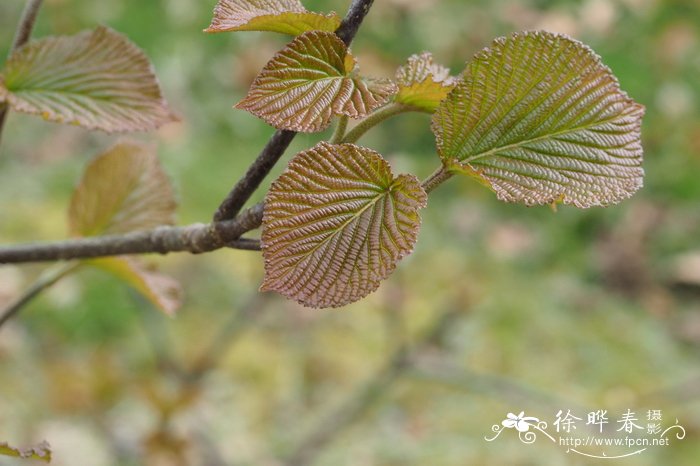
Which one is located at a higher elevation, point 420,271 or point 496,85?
point 420,271

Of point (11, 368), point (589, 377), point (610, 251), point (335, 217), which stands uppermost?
point (610, 251)

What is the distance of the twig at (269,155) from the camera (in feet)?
0.73

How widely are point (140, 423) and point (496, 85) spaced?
1.06m

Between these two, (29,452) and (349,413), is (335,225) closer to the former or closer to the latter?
(29,452)

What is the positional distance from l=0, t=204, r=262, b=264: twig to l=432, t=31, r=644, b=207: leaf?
7 centimetres

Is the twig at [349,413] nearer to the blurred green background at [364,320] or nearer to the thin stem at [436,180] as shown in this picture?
the blurred green background at [364,320]

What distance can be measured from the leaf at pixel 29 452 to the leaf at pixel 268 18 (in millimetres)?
144

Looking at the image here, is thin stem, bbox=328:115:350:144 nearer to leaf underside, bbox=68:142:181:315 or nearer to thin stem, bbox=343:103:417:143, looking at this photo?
thin stem, bbox=343:103:417:143

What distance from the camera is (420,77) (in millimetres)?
244

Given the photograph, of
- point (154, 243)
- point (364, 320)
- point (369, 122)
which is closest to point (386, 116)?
point (369, 122)

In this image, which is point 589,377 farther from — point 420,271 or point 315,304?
point 315,304

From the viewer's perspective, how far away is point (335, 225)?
23 cm

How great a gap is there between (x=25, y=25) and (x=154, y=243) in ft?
0.38

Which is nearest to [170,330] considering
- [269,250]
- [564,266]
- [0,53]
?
[0,53]
